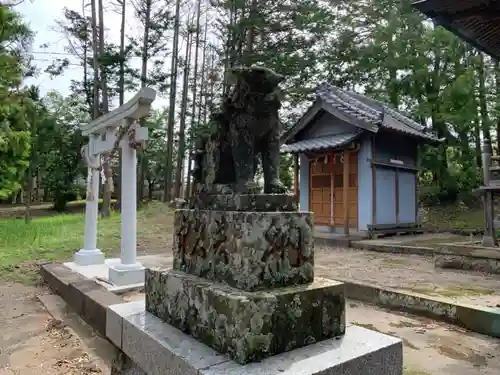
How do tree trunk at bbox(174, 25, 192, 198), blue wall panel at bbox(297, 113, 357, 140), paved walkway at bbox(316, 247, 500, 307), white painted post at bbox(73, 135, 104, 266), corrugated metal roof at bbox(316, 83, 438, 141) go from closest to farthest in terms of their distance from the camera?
paved walkway at bbox(316, 247, 500, 307) < white painted post at bbox(73, 135, 104, 266) < corrugated metal roof at bbox(316, 83, 438, 141) < blue wall panel at bbox(297, 113, 357, 140) < tree trunk at bbox(174, 25, 192, 198)

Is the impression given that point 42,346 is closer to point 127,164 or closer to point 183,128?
point 127,164

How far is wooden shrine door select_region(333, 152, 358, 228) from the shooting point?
38.4 feet

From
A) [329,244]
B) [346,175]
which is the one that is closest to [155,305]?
[329,244]

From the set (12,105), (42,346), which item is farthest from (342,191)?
(12,105)

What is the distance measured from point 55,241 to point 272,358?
10.2 meters

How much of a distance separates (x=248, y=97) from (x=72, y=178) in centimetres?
2501

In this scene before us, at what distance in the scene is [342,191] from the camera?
12.1m

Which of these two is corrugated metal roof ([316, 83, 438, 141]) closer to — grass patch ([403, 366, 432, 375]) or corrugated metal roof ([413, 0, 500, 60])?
corrugated metal roof ([413, 0, 500, 60])

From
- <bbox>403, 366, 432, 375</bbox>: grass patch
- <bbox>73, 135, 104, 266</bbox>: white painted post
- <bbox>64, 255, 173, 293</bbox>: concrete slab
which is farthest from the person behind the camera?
<bbox>73, 135, 104, 266</bbox>: white painted post

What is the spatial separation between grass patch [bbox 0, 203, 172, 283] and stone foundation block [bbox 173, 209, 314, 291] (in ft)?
20.7

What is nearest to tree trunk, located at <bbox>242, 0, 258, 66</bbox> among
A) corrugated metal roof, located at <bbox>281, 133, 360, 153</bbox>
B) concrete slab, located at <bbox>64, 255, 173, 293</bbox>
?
corrugated metal roof, located at <bbox>281, 133, 360, 153</bbox>

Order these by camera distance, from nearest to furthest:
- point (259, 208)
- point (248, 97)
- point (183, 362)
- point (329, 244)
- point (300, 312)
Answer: point (183, 362) < point (300, 312) < point (259, 208) < point (248, 97) < point (329, 244)

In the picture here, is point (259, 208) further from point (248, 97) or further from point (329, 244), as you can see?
Answer: point (329, 244)

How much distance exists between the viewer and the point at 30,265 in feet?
24.5
